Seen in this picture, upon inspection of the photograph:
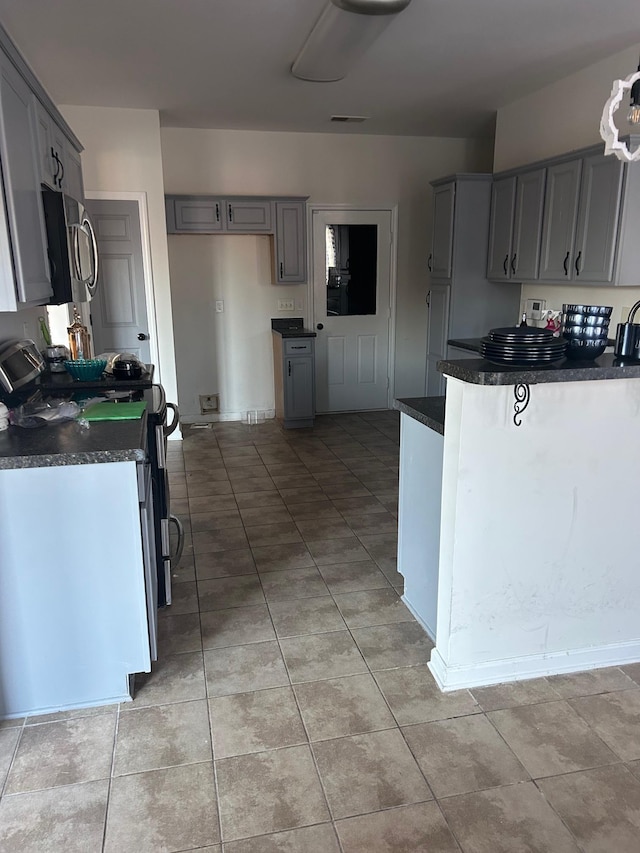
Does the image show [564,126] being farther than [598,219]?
Yes

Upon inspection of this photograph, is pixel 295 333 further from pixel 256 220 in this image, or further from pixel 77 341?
pixel 77 341

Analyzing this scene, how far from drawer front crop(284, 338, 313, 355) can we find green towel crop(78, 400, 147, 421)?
3083 mm

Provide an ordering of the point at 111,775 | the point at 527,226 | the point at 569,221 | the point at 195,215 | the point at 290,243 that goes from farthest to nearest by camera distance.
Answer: the point at 290,243 → the point at 195,215 → the point at 527,226 → the point at 569,221 → the point at 111,775

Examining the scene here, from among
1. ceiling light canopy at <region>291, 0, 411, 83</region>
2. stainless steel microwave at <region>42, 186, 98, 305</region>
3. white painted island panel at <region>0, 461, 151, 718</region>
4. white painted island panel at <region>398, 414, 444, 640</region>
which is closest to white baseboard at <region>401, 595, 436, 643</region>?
white painted island panel at <region>398, 414, 444, 640</region>

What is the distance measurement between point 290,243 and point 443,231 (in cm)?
137

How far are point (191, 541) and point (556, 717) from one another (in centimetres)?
198

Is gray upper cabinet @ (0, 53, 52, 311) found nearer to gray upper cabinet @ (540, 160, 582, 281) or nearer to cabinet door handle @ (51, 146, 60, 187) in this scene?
cabinet door handle @ (51, 146, 60, 187)

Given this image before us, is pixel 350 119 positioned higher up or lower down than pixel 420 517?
higher up

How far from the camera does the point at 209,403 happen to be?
5.88 m

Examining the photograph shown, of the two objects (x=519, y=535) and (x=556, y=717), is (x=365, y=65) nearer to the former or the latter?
(x=519, y=535)

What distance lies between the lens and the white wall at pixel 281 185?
5387 mm

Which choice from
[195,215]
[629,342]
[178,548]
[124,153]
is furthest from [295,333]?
[629,342]

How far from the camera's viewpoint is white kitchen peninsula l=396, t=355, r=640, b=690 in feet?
6.43

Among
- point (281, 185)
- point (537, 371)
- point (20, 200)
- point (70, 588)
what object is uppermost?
point (281, 185)
